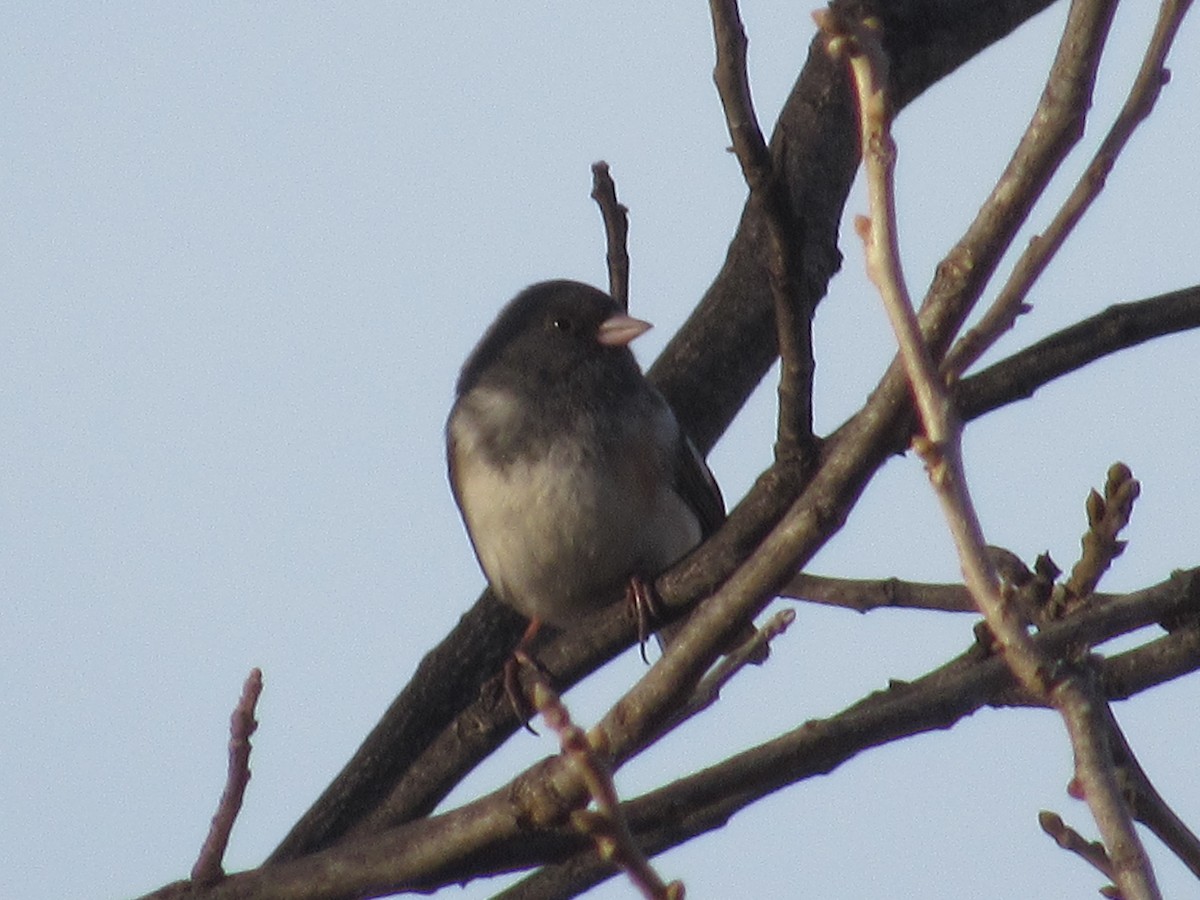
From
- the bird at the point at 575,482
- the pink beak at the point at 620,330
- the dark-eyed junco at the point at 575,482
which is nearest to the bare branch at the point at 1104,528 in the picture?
the bird at the point at 575,482

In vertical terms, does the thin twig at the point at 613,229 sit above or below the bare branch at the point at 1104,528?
above

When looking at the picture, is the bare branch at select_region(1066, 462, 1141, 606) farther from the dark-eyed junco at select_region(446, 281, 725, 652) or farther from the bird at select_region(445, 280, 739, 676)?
the dark-eyed junco at select_region(446, 281, 725, 652)

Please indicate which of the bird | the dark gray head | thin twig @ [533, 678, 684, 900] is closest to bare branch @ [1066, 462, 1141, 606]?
thin twig @ [533, 678, 684, 900]

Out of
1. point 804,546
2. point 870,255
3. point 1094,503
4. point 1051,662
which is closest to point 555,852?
point 804,546

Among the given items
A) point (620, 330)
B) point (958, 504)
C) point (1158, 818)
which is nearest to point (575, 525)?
point (620, 330)

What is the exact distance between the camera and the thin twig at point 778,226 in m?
2.96

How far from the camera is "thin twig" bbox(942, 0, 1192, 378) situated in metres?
2.16

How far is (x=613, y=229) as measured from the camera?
16.4ft

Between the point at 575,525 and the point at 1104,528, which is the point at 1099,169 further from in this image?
the point at 575,525

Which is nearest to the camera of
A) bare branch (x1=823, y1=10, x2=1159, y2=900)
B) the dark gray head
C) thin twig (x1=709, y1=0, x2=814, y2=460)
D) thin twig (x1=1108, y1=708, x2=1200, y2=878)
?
bare branch (x1=823, y1=10, x2=1159, y2=900)

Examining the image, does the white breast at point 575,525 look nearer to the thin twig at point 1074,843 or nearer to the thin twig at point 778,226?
the thin twig at point 778,226

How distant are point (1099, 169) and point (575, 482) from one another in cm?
266

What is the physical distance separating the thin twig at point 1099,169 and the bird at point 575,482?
2407 millimetres

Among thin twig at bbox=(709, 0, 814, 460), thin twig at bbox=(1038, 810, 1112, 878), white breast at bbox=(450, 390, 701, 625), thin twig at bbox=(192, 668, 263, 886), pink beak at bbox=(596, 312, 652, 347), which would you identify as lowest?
thin twig at bbox=(1038, 810, 1112, 878)
